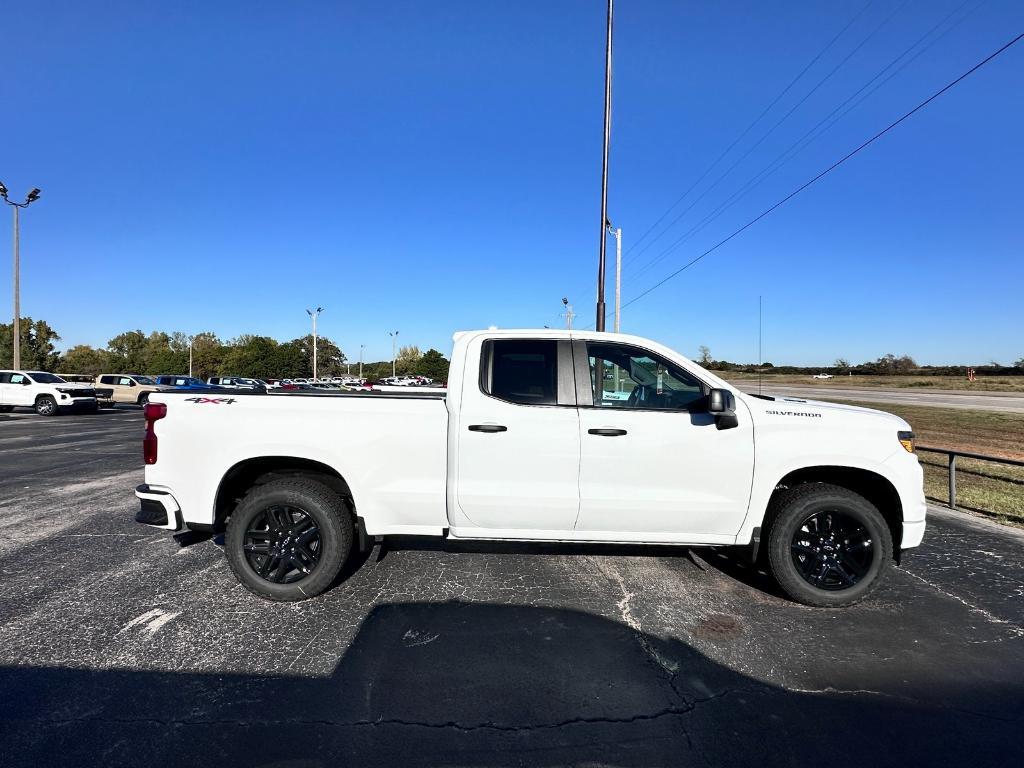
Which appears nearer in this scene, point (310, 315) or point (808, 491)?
point (808, 491)

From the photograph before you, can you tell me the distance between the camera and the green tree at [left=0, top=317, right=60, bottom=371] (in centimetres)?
5906

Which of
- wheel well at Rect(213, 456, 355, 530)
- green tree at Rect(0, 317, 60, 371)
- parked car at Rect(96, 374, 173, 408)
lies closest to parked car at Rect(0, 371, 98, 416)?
parked car at Rect(96, 374, 173, 408)

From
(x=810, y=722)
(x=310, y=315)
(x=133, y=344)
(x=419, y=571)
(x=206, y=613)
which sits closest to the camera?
(x=810, y=722)

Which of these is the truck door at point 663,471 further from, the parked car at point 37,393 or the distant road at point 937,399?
the parked car at point 37,393

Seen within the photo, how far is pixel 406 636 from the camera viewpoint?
3238 mm

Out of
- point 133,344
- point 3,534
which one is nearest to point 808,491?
point 3,534

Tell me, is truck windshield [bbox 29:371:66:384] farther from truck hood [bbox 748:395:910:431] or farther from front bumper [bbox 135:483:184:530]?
truck hood [bbox 748:395:910:431]

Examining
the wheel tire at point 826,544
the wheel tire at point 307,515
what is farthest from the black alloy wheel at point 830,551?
the wheel tire at point 307,515

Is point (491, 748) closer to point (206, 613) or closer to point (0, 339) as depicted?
point (206, 613)

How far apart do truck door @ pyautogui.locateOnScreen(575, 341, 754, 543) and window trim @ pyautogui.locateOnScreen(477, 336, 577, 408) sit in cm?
14

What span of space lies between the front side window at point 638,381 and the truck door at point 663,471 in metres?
0.07

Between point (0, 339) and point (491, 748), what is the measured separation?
83053 mm

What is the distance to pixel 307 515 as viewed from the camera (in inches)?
146

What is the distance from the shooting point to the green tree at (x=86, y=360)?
3091 inches
